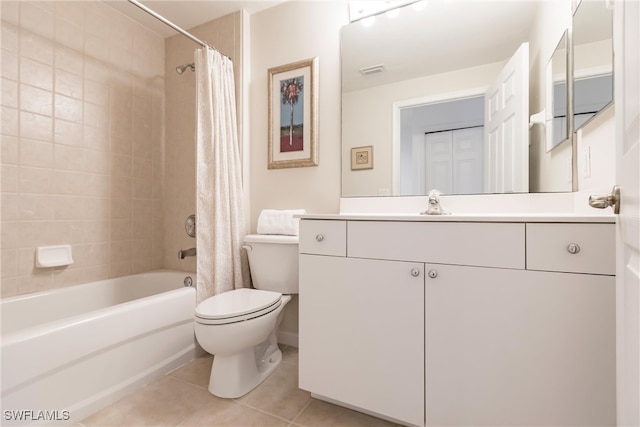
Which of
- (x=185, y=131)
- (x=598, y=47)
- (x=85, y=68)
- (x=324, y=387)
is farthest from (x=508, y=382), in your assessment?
(x=85, y=68)

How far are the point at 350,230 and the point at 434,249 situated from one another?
1.08ft

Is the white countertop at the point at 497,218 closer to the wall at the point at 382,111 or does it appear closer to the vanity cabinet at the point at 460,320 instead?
the vanity cabinet at the point at 460,320

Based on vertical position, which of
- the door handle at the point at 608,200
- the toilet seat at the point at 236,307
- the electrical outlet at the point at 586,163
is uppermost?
the electrical outlet at the point at 586,163

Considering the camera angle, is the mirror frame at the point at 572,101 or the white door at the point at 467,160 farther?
the white door at the point at 467,160

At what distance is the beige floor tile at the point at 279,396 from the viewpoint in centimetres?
130

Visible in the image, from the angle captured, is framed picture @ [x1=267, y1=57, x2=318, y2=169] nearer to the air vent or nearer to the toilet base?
the air vent

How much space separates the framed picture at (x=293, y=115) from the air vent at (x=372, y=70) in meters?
0.31

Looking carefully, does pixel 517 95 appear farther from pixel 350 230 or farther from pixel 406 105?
pixel 350 230

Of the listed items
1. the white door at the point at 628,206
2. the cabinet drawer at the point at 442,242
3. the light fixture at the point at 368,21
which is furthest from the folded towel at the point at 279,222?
the white door at the point at 628,206

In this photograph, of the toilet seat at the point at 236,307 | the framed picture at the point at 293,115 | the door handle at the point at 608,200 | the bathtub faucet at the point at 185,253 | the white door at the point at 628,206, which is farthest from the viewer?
the bathtub faucet at the point at 185,253

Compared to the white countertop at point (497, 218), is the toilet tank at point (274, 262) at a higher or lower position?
lower

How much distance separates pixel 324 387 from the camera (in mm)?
1228

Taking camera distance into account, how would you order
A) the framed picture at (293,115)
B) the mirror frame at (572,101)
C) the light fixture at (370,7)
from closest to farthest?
1. the mirror frame at (572,101)
2. the light fixture at (370,7)
3. the framed picture at (293,115)

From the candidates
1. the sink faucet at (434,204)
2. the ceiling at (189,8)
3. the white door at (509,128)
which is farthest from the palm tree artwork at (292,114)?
the white door at (509,128)
